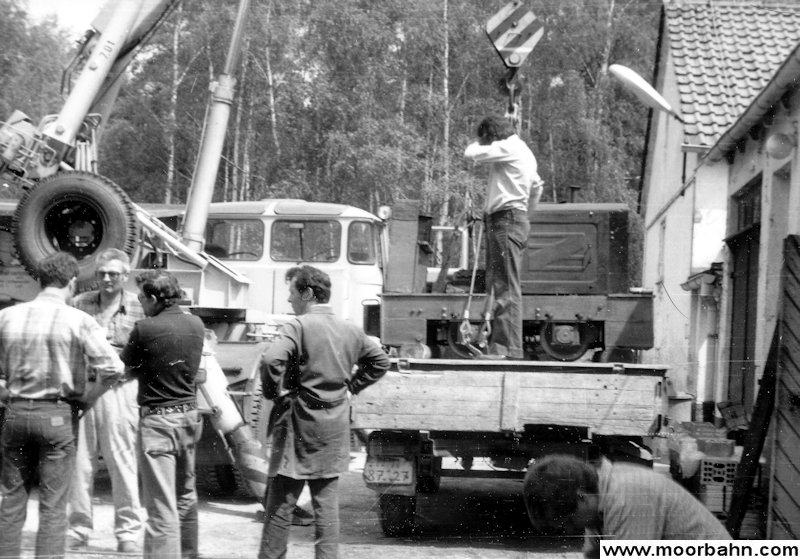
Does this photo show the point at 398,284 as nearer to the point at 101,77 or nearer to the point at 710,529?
the point at 101,77

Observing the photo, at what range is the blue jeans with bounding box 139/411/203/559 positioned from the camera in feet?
16.1

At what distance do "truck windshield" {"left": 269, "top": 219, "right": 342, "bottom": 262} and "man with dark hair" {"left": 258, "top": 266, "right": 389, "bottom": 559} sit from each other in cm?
604

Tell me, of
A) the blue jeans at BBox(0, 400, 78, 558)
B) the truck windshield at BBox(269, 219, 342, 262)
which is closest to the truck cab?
the truck windshield at BBox(269, 219, 342, 262)

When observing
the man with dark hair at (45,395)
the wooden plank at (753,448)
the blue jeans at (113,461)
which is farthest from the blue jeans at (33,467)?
the wooden plank at (753,448)

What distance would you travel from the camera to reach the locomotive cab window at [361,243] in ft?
36.4

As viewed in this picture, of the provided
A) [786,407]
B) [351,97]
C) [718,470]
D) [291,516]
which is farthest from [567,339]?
[351,97]

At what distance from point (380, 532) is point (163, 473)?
1976mm

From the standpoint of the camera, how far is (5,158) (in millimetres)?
8852

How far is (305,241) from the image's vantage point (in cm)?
1123

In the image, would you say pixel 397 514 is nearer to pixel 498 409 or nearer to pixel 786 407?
pixel 498 409

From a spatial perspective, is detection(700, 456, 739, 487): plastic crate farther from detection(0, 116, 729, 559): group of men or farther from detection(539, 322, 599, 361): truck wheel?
detection(0, 116, 729, 559): group of men

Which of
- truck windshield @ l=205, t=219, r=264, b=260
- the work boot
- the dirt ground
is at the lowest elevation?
the dirt ground

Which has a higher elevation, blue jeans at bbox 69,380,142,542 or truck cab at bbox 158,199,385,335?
truck cab at bbox 158,199,385,335

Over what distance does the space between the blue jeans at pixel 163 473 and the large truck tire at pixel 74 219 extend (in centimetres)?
326
